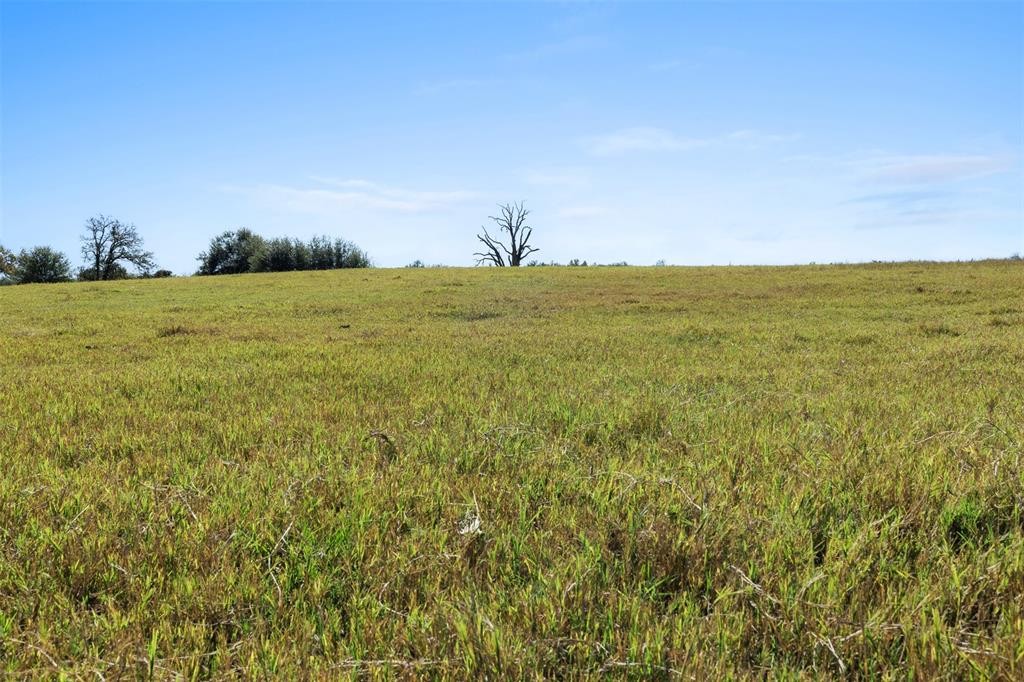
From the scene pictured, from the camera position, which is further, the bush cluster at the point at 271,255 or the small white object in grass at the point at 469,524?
the bush cluster at the point at 271,255

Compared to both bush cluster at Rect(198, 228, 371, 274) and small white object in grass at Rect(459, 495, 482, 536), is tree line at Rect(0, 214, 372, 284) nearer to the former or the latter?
bush cluster at Rect(198, 228, 371, 274)

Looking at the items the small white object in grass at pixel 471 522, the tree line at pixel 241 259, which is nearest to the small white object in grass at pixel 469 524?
the small white object in grass at pixel 471 522

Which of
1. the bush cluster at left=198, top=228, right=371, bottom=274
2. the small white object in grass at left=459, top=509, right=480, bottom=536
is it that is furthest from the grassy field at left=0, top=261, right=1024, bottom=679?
the bush cluster at left=198, top=228, right=371, bottom=274

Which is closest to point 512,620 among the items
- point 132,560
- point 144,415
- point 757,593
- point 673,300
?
point 757,593

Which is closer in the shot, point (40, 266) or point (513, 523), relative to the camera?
point (513, 523)

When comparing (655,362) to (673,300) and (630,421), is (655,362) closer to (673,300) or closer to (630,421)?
(630,421)

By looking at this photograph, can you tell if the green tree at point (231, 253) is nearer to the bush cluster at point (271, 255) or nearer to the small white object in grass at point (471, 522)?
the bush cluster at point (271, 255)

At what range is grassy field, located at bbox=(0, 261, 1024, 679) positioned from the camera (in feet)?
8.15

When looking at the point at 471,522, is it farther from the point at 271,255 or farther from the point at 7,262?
the point at 7,262

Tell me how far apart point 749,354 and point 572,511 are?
7.77 metres

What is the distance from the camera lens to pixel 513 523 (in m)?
3.55

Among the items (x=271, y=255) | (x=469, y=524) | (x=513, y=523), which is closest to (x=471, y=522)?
(x=469, y=524)

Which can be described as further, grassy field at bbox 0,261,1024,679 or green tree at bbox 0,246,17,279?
green tree at bbox 0,246,17,279

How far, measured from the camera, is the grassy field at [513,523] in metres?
2.48
